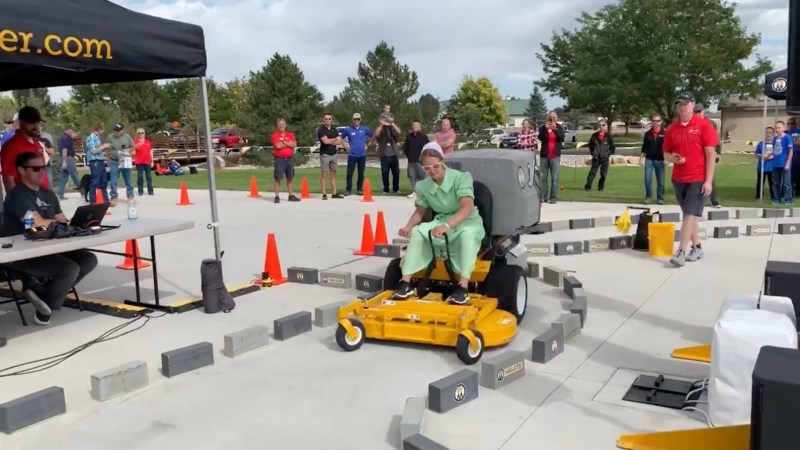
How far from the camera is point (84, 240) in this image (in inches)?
229

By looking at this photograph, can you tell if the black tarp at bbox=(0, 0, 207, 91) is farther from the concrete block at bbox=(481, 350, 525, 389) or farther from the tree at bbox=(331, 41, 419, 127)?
the tree at bbox=(331, 41, 419, 127)

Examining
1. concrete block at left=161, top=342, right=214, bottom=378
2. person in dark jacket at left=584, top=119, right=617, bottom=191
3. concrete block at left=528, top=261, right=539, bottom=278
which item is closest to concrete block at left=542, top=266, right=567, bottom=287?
concrete block at left=528, top=261, right=539, bottom=278

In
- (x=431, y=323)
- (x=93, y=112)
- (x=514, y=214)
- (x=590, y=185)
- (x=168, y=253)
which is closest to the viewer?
(x=431, y=323)

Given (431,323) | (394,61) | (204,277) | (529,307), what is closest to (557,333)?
(431,323)

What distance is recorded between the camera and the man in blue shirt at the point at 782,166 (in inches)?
538

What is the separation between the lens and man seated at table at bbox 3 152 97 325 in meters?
6.27

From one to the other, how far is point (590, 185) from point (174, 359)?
14.4m

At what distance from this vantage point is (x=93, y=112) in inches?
1578

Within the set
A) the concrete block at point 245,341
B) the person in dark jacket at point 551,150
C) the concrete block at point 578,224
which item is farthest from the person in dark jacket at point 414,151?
the concrete block at point 245,341

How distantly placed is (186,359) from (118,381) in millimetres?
541

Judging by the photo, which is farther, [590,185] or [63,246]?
[590,185]

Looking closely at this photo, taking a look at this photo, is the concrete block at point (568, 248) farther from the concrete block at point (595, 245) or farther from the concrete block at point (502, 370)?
the concrete block at point (502, 370)

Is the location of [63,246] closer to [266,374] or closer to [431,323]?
[266,374]

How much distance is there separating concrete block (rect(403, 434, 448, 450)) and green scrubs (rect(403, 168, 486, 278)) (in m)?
2.21
